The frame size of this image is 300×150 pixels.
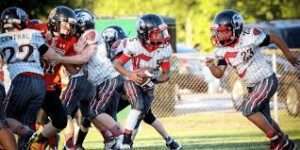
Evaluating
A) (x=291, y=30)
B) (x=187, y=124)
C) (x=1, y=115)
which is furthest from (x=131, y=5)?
(x=1, y=115)

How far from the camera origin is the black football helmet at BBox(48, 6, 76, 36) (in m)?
12.3

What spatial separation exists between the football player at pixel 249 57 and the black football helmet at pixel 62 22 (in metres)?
1.81

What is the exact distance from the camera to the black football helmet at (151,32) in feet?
42.8

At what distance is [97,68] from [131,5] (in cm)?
4220

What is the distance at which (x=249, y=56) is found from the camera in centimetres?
1225

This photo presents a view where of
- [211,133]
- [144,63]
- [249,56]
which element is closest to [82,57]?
[144,63]

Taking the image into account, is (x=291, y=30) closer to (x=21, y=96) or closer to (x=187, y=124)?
(x=187, y=124)

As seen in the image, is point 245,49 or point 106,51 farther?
Result: point 106,51

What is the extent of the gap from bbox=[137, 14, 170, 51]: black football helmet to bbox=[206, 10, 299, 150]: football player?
948 millimetres

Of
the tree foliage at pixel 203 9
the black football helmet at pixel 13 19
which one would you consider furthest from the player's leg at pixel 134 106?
the tree foliage at pixel 203 9

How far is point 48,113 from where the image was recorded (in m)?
12.8

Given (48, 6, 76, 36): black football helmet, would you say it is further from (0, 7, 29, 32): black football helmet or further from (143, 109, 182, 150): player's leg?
(143, 109, 182, 150): player's leg

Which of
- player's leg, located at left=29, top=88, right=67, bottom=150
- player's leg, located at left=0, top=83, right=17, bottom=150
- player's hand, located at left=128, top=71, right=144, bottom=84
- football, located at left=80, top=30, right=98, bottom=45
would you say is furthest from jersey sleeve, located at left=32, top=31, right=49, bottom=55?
player's hand, located at left=128, top=71, right=144, bottom=84

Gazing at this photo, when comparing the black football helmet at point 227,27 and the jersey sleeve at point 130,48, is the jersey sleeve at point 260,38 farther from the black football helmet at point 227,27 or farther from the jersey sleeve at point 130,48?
the jersey sleeve at point 130,48
